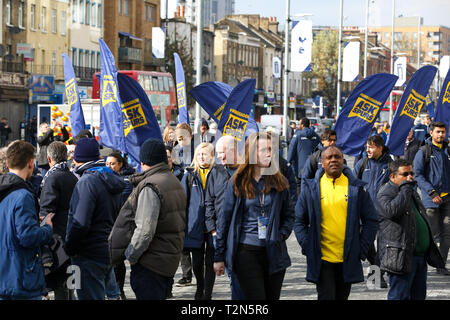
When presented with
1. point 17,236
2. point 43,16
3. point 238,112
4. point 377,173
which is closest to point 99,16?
point 43,16

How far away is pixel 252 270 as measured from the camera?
23.9 feet

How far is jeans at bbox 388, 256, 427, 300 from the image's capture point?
834 cm

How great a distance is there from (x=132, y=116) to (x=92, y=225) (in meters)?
5.42

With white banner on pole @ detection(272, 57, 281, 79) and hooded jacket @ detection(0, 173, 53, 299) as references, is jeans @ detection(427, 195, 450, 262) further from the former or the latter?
white banner on pole @ detection(272, 57, 281, 79)

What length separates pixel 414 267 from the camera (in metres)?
8.41

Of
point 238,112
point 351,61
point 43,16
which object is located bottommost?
point 238,112

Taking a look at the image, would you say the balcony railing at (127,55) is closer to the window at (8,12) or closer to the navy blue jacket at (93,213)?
the window at (8,12)

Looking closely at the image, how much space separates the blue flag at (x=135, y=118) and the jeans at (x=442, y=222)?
386cm

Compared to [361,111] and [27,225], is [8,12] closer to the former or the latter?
[361,111]

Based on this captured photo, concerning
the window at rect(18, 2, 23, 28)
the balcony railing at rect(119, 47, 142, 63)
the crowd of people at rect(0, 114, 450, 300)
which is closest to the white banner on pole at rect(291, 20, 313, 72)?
the window at rect(18, 2, 23, 28)

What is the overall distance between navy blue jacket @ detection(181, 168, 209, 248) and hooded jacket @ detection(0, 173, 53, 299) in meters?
3.23

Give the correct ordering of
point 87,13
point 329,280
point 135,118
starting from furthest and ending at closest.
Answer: point 87,13
point 135,118
point 329,280

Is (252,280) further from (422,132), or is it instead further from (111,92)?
(422,132)

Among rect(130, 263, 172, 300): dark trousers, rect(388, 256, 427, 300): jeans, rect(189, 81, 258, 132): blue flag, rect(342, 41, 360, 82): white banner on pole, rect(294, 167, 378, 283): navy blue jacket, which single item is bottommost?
rect(388, 256, 427, 300): jeans
